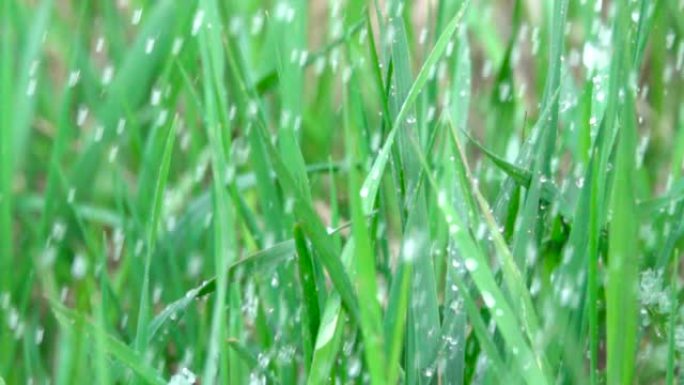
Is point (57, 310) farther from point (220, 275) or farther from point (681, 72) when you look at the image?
point (681, 72)

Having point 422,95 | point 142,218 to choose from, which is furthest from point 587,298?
point 142,218

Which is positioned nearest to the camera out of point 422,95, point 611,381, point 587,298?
point 611,381

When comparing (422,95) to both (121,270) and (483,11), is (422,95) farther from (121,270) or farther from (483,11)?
(483,11)

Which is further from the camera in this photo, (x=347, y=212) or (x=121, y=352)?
(x=347, y=212)

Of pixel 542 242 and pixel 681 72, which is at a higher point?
pixel 681 72

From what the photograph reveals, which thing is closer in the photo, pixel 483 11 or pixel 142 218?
pixel 142 218

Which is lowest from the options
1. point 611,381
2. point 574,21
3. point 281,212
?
point 611,381

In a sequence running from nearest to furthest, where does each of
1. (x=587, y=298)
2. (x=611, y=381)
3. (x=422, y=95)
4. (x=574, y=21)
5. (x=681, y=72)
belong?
(x=611, y=381), (x=587, y=298), (x=422, y=95), (x=681, y=72), (x=574, y=21)
